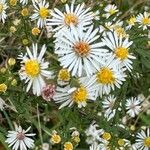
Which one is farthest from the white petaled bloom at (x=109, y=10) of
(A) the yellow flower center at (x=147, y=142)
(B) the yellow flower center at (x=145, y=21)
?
(A) the yellow flower center at (x=147, y=142)

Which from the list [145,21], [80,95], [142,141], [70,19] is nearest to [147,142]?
[142,141]

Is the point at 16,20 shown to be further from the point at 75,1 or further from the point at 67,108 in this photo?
the point at 67,108

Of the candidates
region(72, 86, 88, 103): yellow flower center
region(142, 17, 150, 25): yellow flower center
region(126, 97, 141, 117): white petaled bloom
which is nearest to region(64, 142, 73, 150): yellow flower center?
region(72, 86, 88, 103): yellow flower center

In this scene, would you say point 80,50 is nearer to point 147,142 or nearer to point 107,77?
point 107,77

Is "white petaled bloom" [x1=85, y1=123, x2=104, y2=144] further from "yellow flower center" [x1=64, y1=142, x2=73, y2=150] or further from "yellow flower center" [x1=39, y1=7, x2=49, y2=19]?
"yellow flower center" [x1=39, y1=7, x2=49, y2=19]

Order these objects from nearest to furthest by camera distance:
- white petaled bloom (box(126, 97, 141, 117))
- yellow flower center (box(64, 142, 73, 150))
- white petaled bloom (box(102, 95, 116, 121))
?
yellow flower center (box(64, 142, 73, 150))
white petaled bloom (box(102, 95, 116, 121))
white petaled bloom (box(126, 97, 141, 117))

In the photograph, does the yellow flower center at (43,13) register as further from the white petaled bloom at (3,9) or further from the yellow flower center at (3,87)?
the yellow flower center at (3,87)
